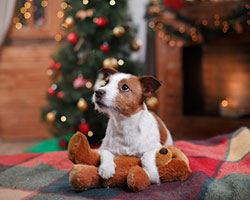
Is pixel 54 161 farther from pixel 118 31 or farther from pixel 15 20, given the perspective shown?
pixel 15 20

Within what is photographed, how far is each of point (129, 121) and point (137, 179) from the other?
10.3 inches

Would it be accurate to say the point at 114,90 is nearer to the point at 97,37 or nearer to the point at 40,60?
the point at 97,37

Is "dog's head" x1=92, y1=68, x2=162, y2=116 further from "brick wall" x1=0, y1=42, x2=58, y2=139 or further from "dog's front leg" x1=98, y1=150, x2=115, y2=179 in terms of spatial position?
"brick wall" x1=0, y1=42, x2=58, y2=139

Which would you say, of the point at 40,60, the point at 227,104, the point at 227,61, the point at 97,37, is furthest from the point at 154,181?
the point at 40,60

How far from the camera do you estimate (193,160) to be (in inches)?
52.3

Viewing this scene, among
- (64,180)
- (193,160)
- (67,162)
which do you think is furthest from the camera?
(67,162)

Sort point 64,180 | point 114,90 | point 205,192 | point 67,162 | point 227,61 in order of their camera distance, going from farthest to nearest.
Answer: point 227,61
point 67,162
point 64,180
point 114,90
point 205,192

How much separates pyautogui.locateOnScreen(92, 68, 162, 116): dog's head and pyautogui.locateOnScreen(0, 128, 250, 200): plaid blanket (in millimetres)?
328

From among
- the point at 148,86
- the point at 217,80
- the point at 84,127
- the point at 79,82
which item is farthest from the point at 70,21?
the point at 217,80

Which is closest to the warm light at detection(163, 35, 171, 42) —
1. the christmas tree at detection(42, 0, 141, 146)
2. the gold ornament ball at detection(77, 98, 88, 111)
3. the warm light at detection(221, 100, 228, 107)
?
the christmas tree at detection(42, 0, 141, 146)

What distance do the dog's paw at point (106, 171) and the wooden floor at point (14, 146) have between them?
189 cm

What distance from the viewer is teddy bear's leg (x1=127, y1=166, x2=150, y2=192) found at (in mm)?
997

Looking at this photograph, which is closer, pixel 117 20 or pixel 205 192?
pixel 205 192

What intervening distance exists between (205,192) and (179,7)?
2.27 m
